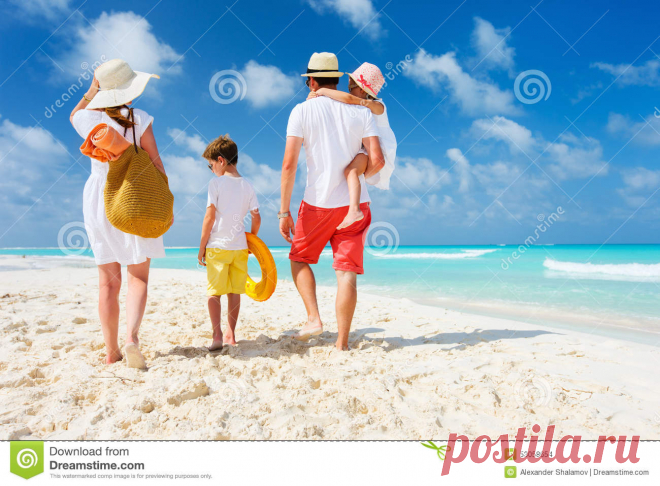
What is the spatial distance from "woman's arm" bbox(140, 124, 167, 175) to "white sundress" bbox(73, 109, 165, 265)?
0.10 ft

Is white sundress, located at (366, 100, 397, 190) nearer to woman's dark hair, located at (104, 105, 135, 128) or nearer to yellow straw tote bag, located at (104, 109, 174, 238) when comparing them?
yellow straw tote bag, located at (104, 109, 174, 238)

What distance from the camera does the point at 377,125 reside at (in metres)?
2.97

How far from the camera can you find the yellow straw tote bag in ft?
7.03

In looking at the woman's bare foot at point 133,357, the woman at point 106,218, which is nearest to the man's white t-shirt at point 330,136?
the woman at point 106,218

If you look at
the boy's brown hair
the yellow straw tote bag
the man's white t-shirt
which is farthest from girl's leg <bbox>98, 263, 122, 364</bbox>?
the man's white t-shirt

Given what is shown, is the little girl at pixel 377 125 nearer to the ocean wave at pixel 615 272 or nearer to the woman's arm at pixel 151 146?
the woman's arm at pixel 151 146

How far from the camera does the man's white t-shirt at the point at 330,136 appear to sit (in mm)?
2807

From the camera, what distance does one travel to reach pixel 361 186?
288 cm

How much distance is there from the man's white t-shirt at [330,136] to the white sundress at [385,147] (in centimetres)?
13

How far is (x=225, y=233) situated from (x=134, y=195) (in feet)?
3.11

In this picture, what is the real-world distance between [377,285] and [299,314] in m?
4.06

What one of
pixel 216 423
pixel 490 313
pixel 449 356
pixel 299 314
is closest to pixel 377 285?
pixel 490 313

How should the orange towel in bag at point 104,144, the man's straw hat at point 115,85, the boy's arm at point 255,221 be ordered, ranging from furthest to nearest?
the boy's arm at point 255,221, the man's straw hat at point 115,85, the orange towel in bag at point 104,144

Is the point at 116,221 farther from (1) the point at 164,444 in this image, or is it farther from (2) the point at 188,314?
(2) the point at 188,314
